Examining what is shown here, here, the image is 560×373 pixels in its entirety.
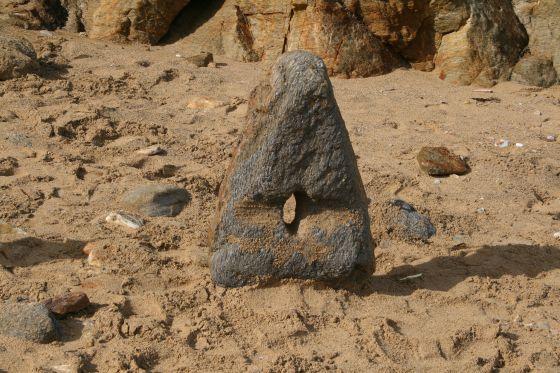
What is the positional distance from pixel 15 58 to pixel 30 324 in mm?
4178

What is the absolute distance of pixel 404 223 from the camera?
5.39 metres

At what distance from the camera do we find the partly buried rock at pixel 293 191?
413cm

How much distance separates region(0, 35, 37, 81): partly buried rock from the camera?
734 centimetres

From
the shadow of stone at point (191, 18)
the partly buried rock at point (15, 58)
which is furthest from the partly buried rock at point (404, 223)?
the shadow of stone at point (191, 18)

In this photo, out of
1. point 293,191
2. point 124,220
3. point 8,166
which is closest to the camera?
point 293,191

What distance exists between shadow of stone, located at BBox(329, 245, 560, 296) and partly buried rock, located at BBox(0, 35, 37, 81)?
4165 millimetres

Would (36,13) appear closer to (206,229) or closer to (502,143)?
(206,229)

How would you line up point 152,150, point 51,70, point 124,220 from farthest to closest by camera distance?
1. point 51,70
2. point 152,150
3. point 124,220

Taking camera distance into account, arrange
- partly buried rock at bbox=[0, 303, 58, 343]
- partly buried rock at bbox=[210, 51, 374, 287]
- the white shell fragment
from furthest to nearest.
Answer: the white shell fragment
partly buried rock at bbox=[210, 51, 374, 287]
partly buried rock at bbox=[0, 303, 58, 343]

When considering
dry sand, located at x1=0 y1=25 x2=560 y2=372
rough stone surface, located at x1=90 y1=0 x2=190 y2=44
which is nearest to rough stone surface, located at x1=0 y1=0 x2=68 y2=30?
rough stone surface, located at x1=90 y1=0 x2=190 y2=44

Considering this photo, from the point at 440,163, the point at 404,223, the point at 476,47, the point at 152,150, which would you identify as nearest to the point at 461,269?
the point at 404,223

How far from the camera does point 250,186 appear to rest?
14.0 feet

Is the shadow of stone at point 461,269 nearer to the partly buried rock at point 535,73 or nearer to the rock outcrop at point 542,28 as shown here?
the partly buried rock at point 535,73

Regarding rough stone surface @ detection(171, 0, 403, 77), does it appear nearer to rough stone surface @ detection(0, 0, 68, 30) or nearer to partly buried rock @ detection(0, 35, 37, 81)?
rough stone surface @ detection(0, 0, 68, 30)
